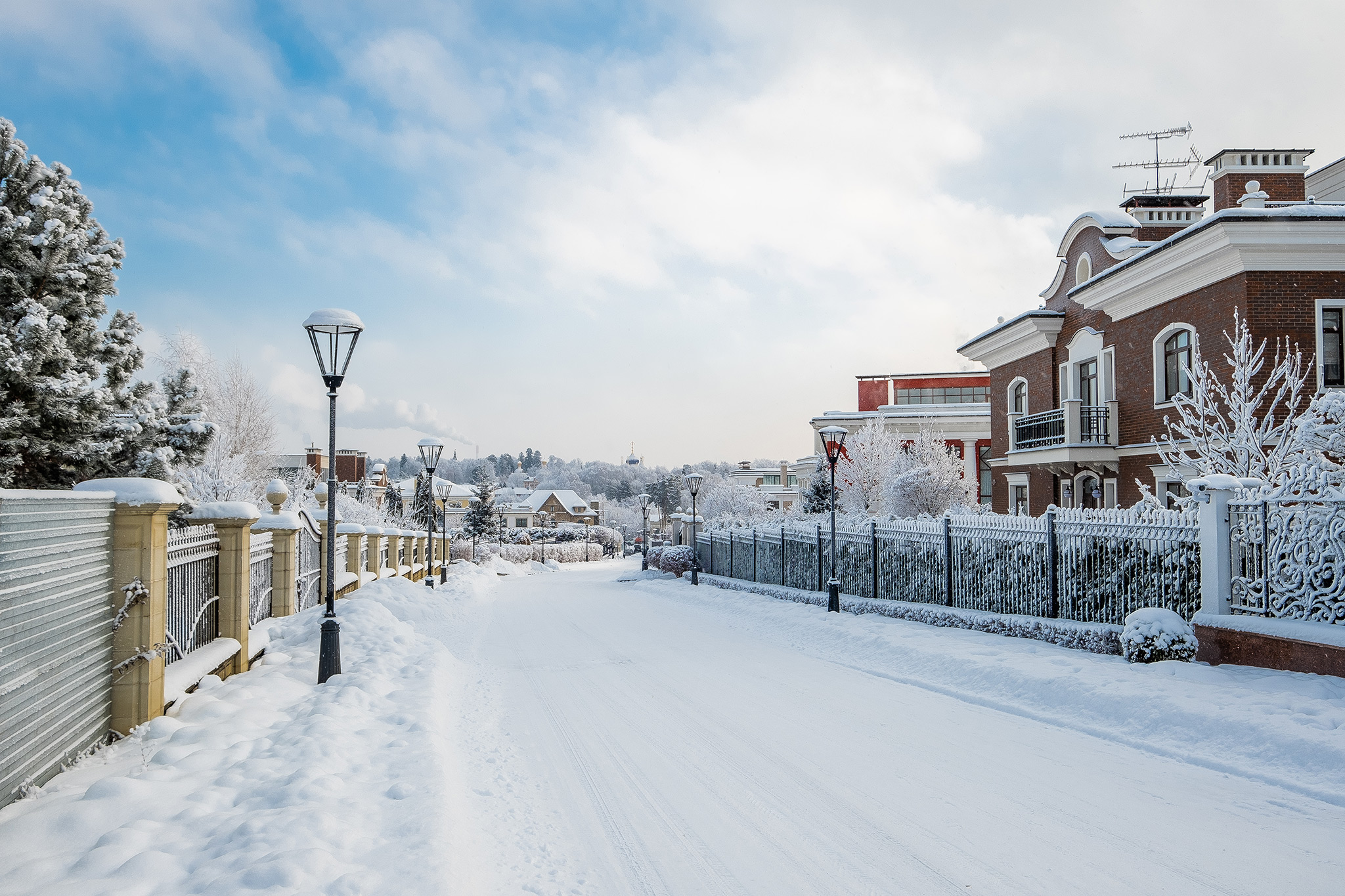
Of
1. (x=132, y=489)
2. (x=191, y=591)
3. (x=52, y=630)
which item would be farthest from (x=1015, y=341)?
(x=52, y=630)

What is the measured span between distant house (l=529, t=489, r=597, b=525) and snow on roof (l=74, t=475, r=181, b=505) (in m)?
90.1

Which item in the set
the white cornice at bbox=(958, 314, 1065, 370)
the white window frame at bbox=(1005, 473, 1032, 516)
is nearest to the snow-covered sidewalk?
the white window frame at bbox=(1005, 473, 1032, 516)

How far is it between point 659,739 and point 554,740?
0.97 meters

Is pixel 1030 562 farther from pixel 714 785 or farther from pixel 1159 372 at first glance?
pixel 1159 372

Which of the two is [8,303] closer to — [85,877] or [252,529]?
[252,529]

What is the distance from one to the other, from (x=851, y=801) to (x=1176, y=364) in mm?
16787

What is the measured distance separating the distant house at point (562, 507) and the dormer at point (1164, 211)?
80.0 m

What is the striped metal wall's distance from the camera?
420cm

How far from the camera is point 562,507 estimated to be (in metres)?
99.8

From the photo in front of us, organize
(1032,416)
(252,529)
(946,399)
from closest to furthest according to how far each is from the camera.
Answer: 1. (252,529)
2. (1032,416)
3. (946,399)

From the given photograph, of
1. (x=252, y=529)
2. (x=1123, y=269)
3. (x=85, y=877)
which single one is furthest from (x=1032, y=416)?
(x=85, y=877)

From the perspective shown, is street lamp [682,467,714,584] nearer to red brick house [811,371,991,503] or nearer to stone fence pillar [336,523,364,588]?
stone fence pillar [336,523,364,588]

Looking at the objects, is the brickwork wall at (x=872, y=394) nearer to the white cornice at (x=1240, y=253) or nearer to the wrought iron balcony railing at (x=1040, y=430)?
the wrought iron balcony railing at (x=1040, y=430)

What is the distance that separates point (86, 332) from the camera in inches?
669
